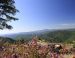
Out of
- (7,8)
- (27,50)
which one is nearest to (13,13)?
(7,8)

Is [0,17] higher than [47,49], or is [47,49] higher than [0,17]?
[0,17]

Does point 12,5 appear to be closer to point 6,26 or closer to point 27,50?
point 6,26

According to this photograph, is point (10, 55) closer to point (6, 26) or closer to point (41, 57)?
point (41, 57)

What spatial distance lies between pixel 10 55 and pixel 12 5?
28.4 meters

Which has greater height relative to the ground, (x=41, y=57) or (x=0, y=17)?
(x=0, y=17)

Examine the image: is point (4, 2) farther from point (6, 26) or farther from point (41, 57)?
point (41, 57)

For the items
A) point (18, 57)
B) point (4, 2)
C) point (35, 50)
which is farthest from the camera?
point (4, 2)

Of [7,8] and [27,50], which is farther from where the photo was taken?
[7,8]

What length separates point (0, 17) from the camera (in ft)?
114

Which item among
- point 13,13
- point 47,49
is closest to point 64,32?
point 13,13

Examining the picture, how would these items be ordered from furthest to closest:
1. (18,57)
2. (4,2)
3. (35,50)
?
(4,2) < (35,50) < (18,57)

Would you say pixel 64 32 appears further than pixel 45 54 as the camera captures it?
Yes

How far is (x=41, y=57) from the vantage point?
7.00 m

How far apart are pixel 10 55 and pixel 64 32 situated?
29.7 meters
